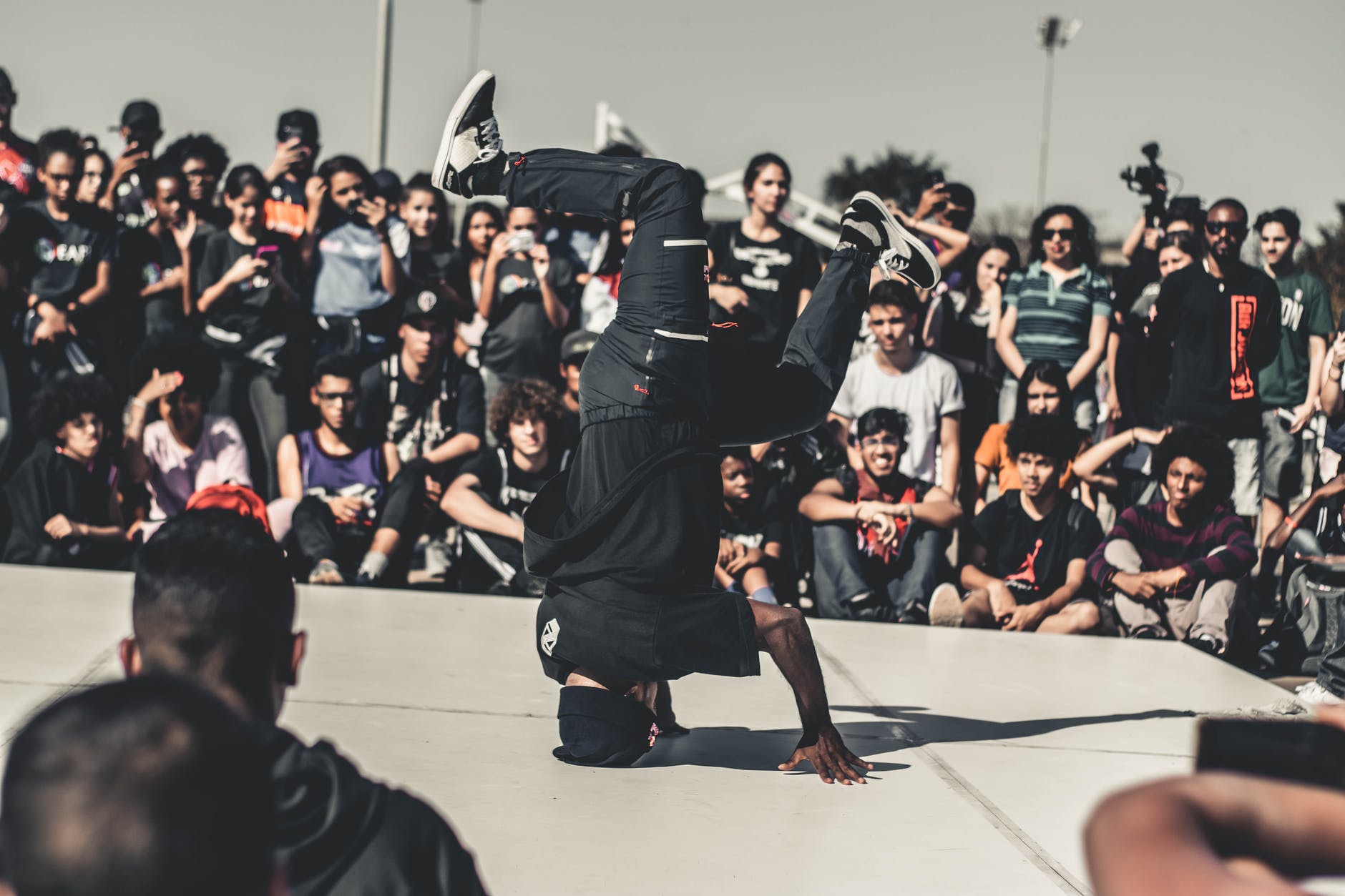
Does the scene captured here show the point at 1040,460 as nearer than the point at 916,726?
No

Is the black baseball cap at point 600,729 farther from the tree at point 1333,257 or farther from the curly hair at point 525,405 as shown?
the tree at point 1333,257

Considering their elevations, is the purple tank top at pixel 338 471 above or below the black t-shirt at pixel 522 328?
below

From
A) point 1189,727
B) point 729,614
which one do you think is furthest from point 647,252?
point 1189,727

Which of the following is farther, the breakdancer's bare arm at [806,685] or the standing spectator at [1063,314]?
the standing spectator at [1063,314]

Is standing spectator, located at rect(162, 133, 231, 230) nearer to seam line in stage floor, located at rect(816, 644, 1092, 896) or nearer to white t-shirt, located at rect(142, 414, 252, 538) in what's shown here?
white t-shirt, located at rect(142, 414, 252, 538)

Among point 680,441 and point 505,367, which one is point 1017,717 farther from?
point 505,367

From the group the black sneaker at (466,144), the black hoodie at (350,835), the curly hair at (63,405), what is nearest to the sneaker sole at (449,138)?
the black sneaker at (466,144)

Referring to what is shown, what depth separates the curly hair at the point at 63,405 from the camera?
6535 millimetres

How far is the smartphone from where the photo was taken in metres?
1.17

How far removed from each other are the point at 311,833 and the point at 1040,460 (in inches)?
218

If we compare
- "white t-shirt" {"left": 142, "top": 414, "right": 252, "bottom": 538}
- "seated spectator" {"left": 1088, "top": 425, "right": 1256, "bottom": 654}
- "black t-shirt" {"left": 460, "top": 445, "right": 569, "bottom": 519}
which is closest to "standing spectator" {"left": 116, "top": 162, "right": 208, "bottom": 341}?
"white t-shirt" {"left": 142, "top": 414, "right": 252, "bottom": 538}

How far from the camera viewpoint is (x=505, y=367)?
292 inches

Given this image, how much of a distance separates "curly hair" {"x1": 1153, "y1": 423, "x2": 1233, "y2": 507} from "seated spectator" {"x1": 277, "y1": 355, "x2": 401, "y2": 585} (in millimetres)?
3701

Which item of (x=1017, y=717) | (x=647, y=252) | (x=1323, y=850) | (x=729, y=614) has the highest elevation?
(x=647, y=252)
